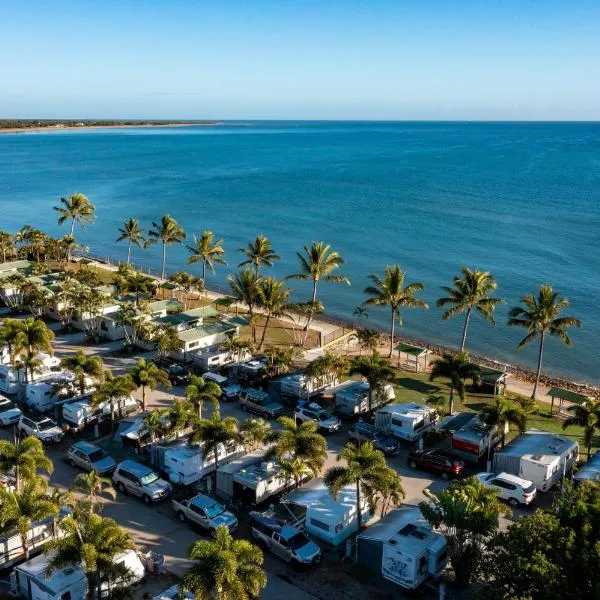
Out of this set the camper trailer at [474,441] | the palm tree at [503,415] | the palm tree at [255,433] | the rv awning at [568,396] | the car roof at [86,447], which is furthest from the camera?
the rv awning at [568,396]

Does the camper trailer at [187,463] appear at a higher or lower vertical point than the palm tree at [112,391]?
lower

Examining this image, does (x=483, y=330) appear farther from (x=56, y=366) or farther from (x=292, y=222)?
(x=292, y=222)

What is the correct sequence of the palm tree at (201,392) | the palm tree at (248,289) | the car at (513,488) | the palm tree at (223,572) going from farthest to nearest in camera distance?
1. the palm tree at (248,289)
2. the palm tree at (201,392)
3. the car at (513,488)
4. the palm tree at (223,572)

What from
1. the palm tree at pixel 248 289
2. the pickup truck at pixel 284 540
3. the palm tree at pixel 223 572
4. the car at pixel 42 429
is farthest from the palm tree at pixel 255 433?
the palm tree at pixel 248 289

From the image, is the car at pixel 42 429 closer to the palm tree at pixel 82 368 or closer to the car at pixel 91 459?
the car at pixel 91 459

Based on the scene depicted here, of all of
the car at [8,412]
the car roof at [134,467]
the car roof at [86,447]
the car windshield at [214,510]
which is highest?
the car roof at [134,467]

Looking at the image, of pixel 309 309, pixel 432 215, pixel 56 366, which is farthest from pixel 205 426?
pixel 432 215

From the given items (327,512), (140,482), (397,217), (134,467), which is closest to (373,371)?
(327,512)
